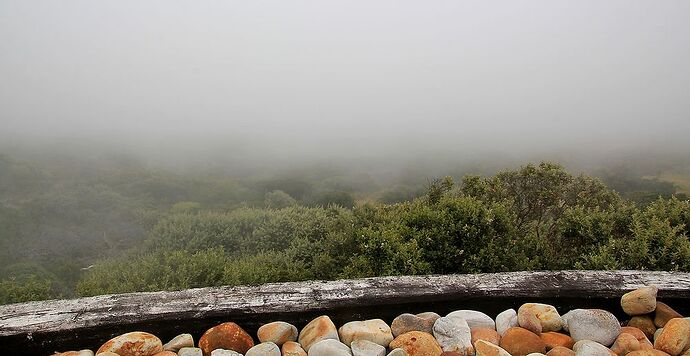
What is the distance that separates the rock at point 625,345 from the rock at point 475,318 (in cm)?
62

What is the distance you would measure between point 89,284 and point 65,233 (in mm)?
13576

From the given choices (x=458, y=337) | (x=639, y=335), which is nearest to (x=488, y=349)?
(x=458, y=337)

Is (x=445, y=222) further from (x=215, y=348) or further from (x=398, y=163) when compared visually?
(x=398, y=163)

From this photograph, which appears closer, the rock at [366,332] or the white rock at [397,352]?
the white rock at [397,352]

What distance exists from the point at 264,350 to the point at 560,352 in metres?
1.51

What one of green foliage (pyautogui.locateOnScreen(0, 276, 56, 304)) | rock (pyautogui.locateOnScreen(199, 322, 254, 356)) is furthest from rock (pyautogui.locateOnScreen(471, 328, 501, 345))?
green foliage (pyautogui.locateOnScreen(0, 276, 56, 304))

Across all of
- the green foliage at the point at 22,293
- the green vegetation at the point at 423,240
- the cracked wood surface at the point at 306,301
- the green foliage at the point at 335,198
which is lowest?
the green foliage at the point at 335,198

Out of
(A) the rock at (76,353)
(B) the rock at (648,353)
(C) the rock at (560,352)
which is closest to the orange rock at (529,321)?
(C) the rock at (560,352)

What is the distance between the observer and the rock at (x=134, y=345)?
Result: 2273 mm

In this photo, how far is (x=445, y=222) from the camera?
4.72 m

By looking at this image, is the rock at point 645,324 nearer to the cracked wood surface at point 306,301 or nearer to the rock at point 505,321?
the cracked wood surface at point 306,301

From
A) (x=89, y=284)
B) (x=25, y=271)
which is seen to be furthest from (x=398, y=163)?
(x=89, y=284)

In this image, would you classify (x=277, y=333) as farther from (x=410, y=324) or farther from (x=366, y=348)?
(x=410, y=324)

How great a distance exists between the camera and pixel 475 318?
263 cm
